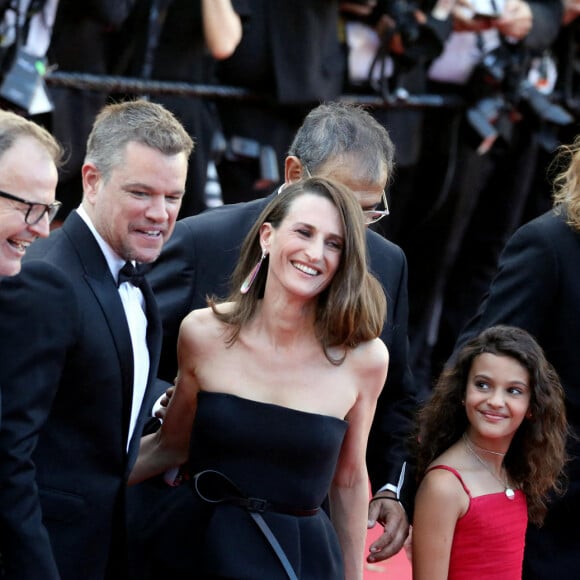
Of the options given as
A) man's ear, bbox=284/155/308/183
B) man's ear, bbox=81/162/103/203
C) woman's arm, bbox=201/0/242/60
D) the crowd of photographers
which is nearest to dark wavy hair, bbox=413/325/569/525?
man's ear, bbox=284/155/308/183

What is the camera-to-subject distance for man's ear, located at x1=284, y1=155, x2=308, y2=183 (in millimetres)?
3178

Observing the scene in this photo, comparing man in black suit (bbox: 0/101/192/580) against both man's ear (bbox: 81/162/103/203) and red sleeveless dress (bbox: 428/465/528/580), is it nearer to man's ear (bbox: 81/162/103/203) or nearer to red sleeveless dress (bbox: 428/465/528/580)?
man's ear (bbox: 81/162/103/203)

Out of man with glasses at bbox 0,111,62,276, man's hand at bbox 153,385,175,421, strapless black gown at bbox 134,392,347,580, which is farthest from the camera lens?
man's hand at bbox 153,385,175,421

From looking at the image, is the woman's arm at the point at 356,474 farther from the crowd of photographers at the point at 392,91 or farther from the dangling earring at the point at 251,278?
the crowd of photographers at the point at 392,91

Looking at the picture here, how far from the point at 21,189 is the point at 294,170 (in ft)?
3.36

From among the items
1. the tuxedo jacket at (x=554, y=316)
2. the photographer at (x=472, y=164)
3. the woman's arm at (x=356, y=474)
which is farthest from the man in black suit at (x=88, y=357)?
the photographer at (x=472, y=164)

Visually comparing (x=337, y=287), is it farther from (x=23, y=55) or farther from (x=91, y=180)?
(x=23, y=55)

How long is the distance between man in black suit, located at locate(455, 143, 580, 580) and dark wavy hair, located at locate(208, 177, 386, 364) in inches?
24.2

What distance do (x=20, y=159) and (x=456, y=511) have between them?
4.76 feet

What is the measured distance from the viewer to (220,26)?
4.94 metres

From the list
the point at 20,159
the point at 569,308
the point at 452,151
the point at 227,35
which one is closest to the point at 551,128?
the point at 452,151

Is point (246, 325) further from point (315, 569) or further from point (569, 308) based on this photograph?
point (569, 308)

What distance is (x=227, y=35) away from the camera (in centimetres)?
496


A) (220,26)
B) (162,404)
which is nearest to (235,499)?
(162,404)
